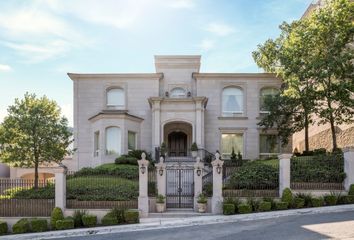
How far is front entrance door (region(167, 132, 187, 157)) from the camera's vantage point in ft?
104

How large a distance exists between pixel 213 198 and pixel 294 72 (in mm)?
9509

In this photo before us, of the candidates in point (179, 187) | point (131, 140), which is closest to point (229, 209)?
point (179, 187)

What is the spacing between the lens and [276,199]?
1791 cm

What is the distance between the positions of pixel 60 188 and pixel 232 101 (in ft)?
56.2

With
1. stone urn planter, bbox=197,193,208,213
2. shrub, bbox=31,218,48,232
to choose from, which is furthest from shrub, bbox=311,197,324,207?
shrub, bbox=31,218,48,232

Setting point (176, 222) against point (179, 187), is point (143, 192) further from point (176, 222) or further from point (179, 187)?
point (176, 222)

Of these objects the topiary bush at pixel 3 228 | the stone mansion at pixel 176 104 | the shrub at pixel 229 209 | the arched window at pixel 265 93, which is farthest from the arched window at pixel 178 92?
the topiary bush at pixel 3 228

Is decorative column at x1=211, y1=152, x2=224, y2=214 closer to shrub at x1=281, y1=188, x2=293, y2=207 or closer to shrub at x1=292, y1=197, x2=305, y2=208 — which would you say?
shrub at x1=281, y1=188, x2=293, y2=207

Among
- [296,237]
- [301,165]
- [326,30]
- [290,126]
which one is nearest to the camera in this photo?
[296,237]

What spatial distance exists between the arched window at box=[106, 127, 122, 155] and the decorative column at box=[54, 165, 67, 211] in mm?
10543

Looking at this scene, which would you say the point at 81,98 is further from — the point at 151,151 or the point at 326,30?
the point at 326,30

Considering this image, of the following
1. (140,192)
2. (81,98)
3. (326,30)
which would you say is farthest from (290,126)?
(81,98)

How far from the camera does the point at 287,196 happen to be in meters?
17.5

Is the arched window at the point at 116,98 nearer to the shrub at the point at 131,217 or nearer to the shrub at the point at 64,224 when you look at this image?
the shrub at the point at 131,217
